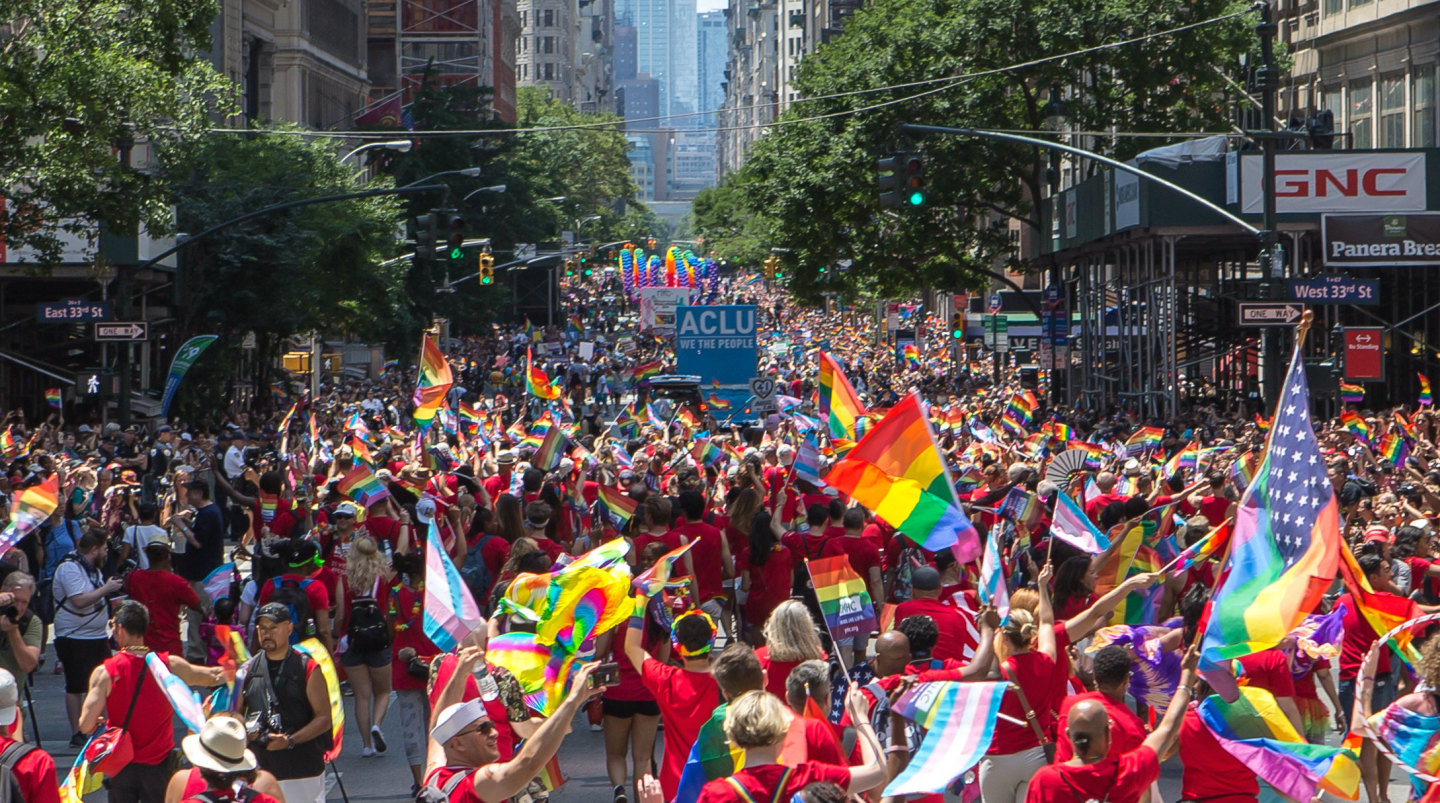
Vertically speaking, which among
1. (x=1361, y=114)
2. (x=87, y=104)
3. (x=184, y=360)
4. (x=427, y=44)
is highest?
(x=427, y=44)

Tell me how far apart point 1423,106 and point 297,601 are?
107 feet

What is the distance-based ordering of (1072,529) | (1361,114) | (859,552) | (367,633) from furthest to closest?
(1361,114) < (859,552) < (1072,529) < (367,633)

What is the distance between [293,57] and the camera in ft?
202

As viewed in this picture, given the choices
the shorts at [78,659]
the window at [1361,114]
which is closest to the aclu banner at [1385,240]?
the window at [1361,114]

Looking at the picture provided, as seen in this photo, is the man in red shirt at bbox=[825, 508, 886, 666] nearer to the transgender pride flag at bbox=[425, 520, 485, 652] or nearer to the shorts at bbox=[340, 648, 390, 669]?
the shorts at bbox=[340, 648, 390, 669]

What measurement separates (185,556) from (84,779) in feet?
24.9

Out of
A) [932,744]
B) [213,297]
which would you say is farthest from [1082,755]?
[213,297]

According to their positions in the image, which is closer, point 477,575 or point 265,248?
point 477,575

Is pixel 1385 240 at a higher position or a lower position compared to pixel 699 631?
higher

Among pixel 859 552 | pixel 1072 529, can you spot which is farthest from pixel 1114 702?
pixel 859 552

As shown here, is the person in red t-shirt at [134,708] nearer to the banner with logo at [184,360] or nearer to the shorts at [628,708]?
the shorts at [628,708]

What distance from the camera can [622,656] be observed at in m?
9.73

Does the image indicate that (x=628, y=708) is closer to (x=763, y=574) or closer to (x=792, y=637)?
(x=792, y=637)

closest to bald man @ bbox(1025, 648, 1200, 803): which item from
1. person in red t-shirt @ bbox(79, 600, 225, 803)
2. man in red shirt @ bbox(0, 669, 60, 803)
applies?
man in red shirt @ bbox(0, 669, 60, 803)
